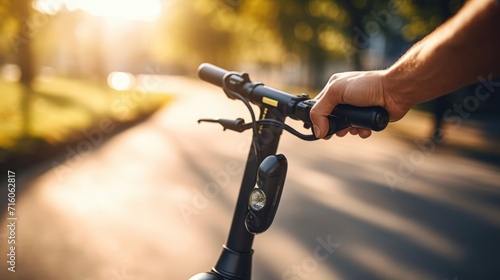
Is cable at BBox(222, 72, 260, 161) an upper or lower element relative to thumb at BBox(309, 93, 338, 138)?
upper

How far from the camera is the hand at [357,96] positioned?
134 centimetres

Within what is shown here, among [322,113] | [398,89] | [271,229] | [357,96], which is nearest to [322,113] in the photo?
[322,113]

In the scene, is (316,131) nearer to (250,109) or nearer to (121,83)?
(250,109)

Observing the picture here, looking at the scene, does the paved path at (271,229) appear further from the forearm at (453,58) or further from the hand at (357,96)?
the forearm at (453,58)

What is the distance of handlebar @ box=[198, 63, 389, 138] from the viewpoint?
50.1 inches

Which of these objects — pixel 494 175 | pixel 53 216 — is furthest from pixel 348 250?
pixel 494 175

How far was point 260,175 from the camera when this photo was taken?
139cm

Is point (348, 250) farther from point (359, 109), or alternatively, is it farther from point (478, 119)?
point (478, 119)

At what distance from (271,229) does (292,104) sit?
13.3 feet

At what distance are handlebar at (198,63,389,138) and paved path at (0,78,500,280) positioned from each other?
258cm

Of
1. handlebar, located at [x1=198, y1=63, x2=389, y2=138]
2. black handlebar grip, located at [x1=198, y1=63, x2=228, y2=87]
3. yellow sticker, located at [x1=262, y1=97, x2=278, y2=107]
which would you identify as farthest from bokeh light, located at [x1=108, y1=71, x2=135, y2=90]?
yellow sticker, located at [x1=262, y1=97, x2=278, y2=107]

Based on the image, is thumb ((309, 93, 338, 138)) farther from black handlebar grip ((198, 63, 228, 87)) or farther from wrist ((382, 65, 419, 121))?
black handlebar grip ((198, 63, 228, 87))

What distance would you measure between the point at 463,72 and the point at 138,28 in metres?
70.2

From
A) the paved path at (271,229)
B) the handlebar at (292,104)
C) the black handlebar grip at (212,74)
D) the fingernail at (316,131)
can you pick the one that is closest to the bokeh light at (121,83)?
the paved path at (271,229)
